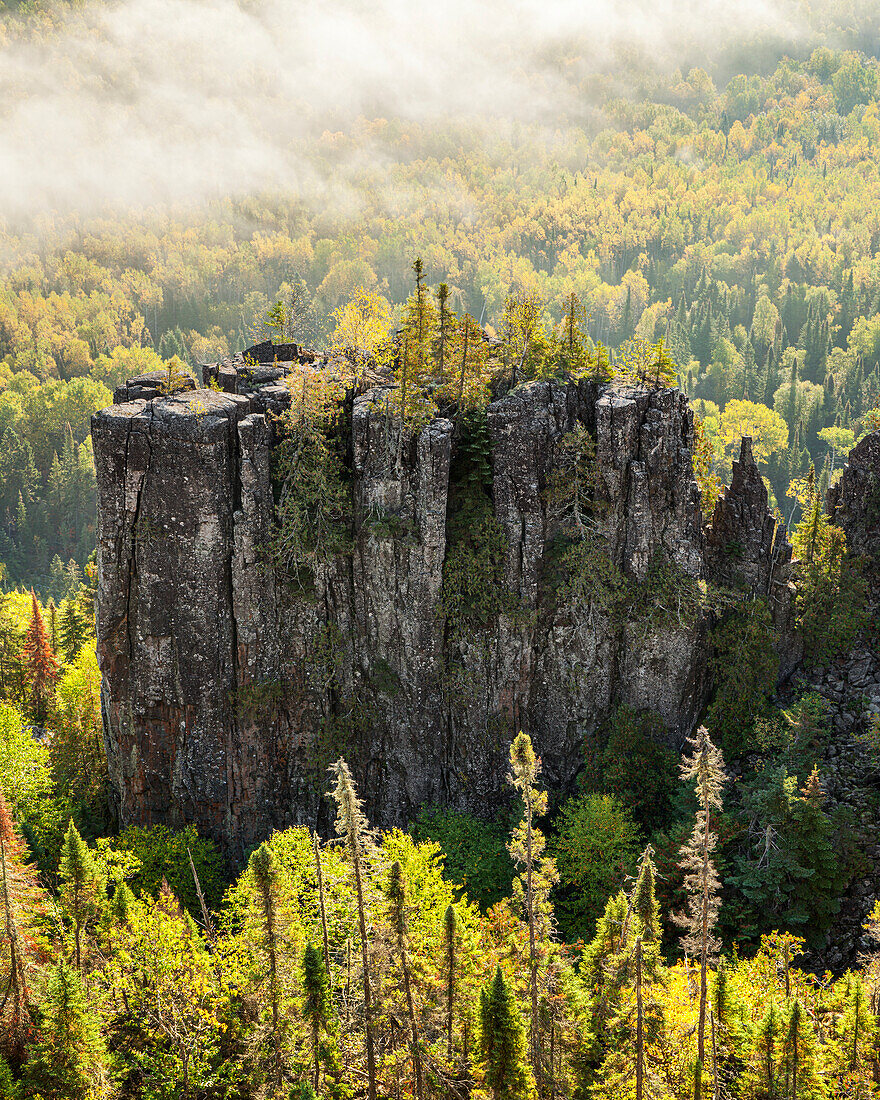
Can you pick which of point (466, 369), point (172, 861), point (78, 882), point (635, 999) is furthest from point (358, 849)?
point (466, 369)

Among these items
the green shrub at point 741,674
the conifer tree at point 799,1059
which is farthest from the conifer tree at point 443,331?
the conifer tree at point 799,1059

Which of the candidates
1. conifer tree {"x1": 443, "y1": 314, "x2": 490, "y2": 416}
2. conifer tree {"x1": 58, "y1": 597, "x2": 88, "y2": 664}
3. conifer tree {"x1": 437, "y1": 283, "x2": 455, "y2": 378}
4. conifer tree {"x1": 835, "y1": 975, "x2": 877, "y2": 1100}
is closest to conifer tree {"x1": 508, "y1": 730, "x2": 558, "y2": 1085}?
conifer tree {"x1": 835, "y1": 975, "x2": 877, "y2": 1100}

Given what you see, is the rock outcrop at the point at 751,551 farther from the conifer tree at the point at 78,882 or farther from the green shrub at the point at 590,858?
the conifer tree at the point at 78,882

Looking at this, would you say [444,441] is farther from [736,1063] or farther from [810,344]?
[810,344]

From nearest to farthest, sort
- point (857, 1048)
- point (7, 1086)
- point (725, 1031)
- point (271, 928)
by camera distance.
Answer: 1. point (857, 1048)
2. point (271, 928)
3. point (725, 1031)
4. point (7, 1086)

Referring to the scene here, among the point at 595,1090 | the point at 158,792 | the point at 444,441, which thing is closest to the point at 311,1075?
the point at 595,1090

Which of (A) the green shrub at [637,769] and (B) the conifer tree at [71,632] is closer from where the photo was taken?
(A) the green shrub at [637,769]

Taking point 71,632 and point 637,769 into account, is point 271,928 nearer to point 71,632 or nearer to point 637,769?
point 637,769
